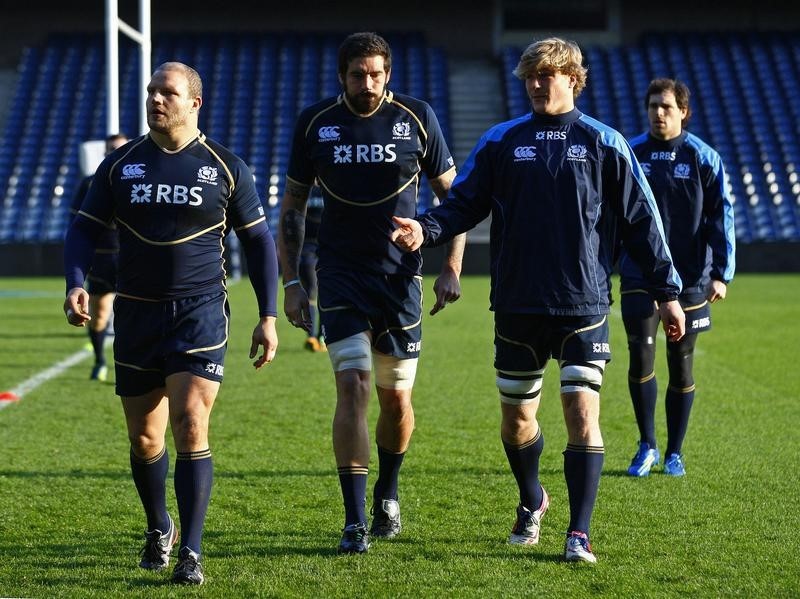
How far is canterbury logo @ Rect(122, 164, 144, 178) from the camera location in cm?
453

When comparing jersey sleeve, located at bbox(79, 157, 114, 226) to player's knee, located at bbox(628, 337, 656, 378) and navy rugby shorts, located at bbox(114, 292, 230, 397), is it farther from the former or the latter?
player's knee, located at bbox(628, 337, 656, 378)

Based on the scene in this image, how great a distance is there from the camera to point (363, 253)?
5.07 m

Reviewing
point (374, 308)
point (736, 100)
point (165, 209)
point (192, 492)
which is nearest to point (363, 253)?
point (374, 308)

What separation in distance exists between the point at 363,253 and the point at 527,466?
1133 mm

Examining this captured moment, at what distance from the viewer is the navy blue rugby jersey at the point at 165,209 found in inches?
178

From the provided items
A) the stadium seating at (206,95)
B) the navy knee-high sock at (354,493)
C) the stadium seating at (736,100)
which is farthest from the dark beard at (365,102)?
the stadium seating at (736,100)

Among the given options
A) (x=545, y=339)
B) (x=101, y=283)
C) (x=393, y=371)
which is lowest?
(x=101, y=283)

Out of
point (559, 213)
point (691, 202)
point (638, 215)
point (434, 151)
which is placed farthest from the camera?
point (691, 202)

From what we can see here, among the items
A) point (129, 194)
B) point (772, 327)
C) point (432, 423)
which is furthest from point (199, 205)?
point (772, 327)

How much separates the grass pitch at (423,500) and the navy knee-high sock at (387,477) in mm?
199

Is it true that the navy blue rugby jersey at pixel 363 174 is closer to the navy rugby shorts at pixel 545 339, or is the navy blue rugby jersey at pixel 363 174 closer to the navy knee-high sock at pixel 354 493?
the navy rugby shorts at pixel 545 339

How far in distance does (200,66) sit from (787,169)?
14.3 metres

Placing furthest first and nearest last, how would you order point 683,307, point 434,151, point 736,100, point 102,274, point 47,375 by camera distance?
1. point 736,100
2. point 47,375
3. point 102,274
4. point 683,307
5. point 434,151

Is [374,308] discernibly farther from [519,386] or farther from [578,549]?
[578,549]
